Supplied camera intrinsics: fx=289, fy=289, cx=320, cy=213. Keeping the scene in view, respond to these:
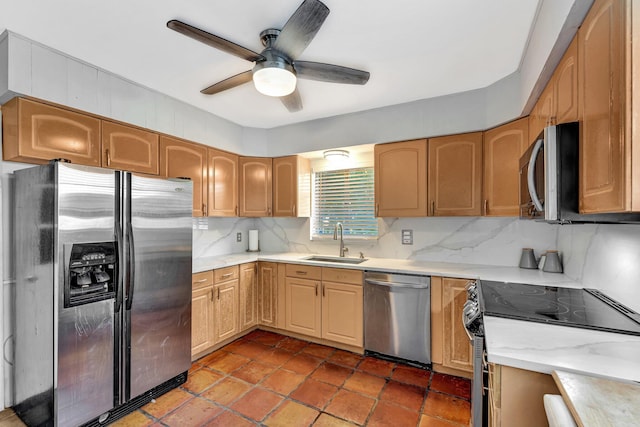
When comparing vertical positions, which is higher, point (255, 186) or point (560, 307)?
point (255, 186)

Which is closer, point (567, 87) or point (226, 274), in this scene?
point (567, 87)

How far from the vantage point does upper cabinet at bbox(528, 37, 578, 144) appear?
127 centimetres

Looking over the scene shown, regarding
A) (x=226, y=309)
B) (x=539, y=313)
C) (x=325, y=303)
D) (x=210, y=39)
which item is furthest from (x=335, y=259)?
(x=210, y=39)

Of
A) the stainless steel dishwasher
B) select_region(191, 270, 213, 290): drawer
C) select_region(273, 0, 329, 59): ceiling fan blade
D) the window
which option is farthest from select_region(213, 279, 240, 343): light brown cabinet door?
select_region(273, 0, 329, 59): ceiling fan blade

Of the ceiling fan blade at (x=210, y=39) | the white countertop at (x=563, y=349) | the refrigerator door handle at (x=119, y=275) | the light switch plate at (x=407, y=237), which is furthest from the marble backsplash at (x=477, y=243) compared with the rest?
the ceiling fan blade at (x=210, y=39)

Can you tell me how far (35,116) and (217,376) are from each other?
2.28m

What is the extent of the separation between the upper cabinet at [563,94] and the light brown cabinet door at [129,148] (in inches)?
114

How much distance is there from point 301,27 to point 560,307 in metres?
1.96

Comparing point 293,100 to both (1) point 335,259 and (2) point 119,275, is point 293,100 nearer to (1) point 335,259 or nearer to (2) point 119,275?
(2) point 119,275

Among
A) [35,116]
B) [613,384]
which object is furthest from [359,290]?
[35,116]

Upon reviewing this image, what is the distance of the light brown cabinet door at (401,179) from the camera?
9.03 ft

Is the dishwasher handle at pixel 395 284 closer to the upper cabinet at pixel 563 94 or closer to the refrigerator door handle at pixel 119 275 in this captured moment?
the upper cabinet at pixel 563 94

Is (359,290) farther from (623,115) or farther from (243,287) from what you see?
(623,115)

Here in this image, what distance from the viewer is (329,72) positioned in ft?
6.08
